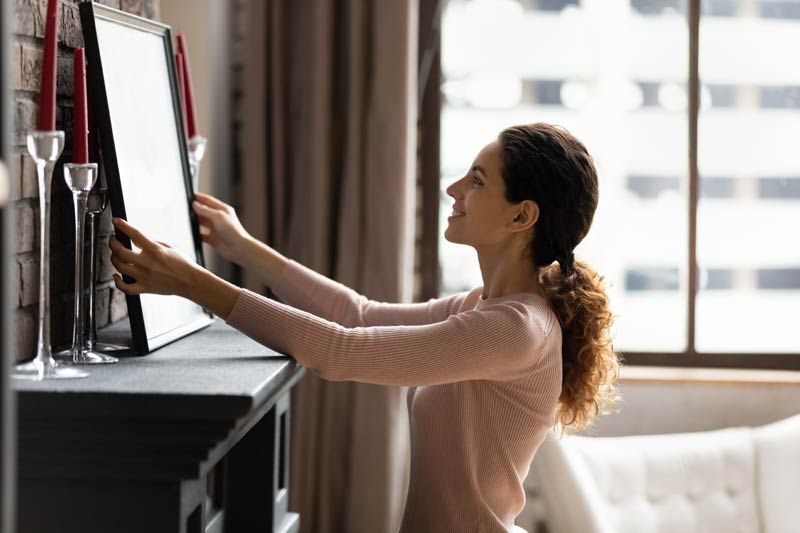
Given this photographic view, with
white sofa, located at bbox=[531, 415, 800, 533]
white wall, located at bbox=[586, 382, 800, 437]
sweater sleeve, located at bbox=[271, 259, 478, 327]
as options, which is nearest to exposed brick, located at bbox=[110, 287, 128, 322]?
sweater sleeve, located at bbox=[271, 259, 478, 327]

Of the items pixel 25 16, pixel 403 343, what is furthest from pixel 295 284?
pixel 25 16

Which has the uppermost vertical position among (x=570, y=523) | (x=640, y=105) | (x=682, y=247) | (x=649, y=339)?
(x=640, y=105)

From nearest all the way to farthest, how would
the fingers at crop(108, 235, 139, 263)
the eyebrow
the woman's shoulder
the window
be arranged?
the fingers at crop(108, 235, 139, 263), the woman's shoulder, the eyebrow, the window

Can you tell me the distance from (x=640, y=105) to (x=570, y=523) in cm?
142

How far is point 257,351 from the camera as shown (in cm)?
149

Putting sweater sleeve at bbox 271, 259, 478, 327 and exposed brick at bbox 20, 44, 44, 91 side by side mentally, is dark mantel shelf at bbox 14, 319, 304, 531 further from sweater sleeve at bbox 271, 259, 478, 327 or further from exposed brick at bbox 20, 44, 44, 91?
sweater sleeve at bbox 271, 259, 478, 327

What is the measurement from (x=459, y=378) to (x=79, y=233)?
2.06 ft

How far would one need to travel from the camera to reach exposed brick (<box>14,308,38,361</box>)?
1343 millimetres

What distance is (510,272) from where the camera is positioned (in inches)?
70.7

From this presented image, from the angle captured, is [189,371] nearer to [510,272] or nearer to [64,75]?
[64,75]

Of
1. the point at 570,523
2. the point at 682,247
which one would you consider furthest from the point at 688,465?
the point at 682,247

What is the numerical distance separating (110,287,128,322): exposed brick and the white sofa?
1.28 m

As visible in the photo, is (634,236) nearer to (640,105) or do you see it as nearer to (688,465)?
(640,105)

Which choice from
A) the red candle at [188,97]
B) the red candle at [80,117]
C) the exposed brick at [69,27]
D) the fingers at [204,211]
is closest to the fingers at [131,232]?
the red candle at [80,117]
